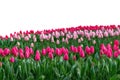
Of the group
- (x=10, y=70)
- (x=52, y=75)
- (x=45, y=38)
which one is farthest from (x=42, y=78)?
(x=45, y=38)

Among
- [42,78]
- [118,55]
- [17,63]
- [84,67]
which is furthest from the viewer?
[118,55]

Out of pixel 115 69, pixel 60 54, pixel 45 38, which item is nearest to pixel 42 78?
pixel 115 69

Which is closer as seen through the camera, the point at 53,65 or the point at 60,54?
the point at 53,65

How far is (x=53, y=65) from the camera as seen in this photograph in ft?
20.5

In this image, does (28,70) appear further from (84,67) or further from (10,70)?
(84,67)

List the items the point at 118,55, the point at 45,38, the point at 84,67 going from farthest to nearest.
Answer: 1. the point at 45,38
2. the point at 118,55
3. the point at 84,67

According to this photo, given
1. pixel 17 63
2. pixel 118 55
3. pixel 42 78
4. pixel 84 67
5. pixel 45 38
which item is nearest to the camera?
pixel 42 78

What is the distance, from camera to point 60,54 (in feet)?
24.2

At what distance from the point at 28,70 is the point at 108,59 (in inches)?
61.7

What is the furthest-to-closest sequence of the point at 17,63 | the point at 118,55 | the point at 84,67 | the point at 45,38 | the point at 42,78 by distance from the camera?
1. the point at 45,38
2. the point at 118,55
3. the point at 17,63
4. the point at 84,67
5. the point at 42,78

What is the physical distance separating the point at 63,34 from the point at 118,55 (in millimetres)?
5048

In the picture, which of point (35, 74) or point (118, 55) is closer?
point (35, 74)

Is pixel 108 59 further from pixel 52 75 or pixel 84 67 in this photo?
pixel 52 75

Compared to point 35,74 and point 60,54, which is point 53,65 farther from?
point 60,54
